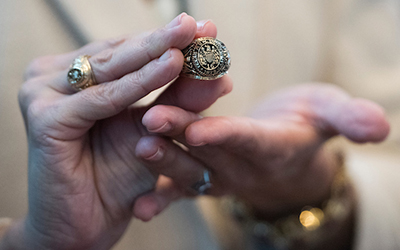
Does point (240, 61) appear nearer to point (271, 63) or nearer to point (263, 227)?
point (271, 63)

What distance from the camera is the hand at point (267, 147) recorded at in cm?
30

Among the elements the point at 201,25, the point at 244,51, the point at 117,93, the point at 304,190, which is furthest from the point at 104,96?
the point at 304,190

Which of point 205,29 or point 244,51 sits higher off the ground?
point 205,29

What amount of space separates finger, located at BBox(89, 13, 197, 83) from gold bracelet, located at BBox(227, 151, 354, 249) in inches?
17.5

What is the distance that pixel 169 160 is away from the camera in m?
0.34

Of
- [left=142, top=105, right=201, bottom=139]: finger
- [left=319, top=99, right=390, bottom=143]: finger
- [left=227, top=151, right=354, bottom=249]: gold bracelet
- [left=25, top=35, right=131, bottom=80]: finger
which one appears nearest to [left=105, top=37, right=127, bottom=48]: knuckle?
[left=25, top=35, right=131, bottom=80]: finger

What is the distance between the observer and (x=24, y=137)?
35cm

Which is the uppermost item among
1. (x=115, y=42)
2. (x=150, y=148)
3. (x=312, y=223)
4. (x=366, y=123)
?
(x=115, y=42)

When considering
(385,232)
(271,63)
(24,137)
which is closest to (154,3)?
(24,137)

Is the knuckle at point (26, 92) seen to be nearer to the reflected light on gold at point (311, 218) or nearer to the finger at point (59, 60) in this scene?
the finger at point (59, 60)

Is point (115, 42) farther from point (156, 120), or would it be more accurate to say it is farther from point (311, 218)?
point (311, 218)

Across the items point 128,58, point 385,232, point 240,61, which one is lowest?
point 385,232

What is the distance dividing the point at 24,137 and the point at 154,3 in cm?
23

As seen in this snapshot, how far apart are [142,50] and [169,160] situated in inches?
5.0
